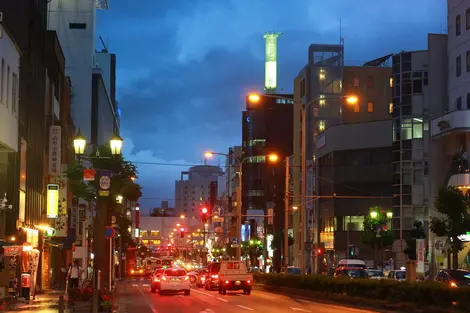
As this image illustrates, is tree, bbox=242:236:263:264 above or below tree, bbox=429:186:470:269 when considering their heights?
below

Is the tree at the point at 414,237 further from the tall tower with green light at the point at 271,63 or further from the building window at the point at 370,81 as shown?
the tall tower with green light at the point at 271,63

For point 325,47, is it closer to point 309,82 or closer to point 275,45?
point 309,82

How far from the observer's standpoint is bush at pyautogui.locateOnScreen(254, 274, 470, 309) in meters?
27.4

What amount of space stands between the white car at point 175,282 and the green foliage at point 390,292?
23.4ft

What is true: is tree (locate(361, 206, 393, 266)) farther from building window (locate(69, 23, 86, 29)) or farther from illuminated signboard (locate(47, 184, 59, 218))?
building window (locate(69, 23, 86, 29))

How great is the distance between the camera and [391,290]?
32219 mm

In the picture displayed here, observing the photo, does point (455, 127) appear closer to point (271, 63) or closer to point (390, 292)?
point (390, 292)

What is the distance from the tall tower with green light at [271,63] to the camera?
6496 inches

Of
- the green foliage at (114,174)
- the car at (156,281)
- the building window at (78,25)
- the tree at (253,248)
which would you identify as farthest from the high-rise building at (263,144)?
the green foliage at (114,174)

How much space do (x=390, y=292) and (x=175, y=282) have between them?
20029mm

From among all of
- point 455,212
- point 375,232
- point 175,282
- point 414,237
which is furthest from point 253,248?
point 175,282

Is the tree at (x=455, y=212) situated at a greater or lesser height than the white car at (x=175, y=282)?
greater

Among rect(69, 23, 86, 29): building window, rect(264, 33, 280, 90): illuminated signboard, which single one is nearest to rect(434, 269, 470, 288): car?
rect(69, 23, 86, 29): building window

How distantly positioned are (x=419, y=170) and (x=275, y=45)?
84.1m
